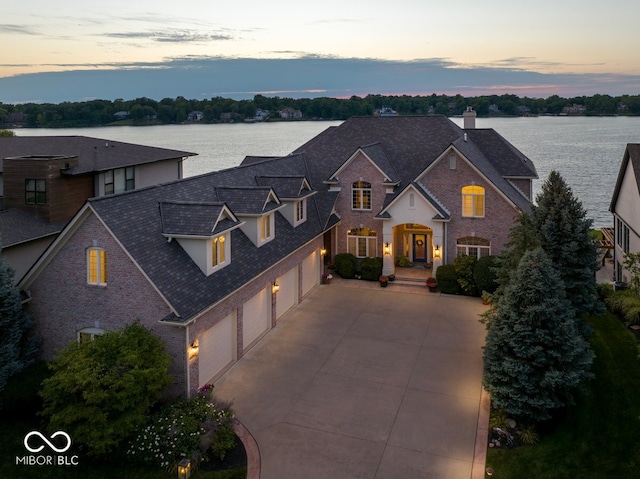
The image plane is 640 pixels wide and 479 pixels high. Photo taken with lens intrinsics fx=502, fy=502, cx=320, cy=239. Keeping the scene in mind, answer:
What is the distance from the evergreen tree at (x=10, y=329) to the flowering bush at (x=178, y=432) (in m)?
5.32

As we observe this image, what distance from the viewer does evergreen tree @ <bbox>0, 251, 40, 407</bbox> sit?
1602 centimetres

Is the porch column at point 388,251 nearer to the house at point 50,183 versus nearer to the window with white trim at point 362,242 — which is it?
the window with white trim at point 362,242

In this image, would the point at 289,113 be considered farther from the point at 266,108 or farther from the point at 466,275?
the point at 466,275

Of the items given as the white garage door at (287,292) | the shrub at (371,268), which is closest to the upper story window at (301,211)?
the white garage door at (287,292)

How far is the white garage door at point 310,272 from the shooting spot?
27.1m

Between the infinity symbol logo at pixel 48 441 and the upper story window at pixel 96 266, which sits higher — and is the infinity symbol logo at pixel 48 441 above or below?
below

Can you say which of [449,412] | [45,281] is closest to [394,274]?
[449,412]

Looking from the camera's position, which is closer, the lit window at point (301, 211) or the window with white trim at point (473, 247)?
the lit window at point (301, 211)

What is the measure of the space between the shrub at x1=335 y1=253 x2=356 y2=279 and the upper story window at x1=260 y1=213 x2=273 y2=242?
8466 mm

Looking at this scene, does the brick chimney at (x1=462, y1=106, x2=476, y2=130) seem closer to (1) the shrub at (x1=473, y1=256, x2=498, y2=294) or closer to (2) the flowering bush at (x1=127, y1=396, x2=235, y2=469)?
(1) the shrub at (x1=473, y1=256, x2=498, y2=294)

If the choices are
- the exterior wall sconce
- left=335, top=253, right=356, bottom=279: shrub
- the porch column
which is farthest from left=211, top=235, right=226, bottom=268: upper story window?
the porch column

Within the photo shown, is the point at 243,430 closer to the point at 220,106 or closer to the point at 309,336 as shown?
the point at 309,336

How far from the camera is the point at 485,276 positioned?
26.8 m

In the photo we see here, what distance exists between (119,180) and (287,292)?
11.9 meters
